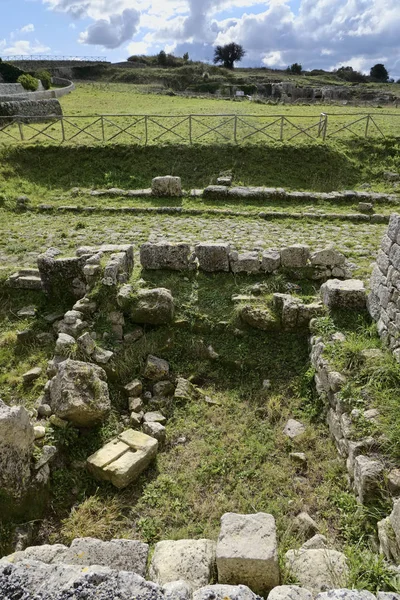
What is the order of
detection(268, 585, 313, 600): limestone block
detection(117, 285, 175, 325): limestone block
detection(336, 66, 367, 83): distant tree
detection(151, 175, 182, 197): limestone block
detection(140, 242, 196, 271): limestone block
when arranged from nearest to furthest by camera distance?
detection(268, 585, 313, 600): limestone block
detection(117, 285, 175, 325): limestone block
detection(140, 242, 196, 271): limestone block
detection(151, 175, 182, 197): limestone block
detection(336, 66, 367, 83): distant tree

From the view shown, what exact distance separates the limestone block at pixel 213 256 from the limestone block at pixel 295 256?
3.73ft

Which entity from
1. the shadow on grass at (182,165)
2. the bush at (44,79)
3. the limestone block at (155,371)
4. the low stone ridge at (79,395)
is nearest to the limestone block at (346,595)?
the low stone ridge at (79,395)

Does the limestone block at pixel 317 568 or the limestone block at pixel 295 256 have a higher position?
the limestone block at pixel 295 256

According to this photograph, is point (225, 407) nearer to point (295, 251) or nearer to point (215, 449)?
point (215, 449)

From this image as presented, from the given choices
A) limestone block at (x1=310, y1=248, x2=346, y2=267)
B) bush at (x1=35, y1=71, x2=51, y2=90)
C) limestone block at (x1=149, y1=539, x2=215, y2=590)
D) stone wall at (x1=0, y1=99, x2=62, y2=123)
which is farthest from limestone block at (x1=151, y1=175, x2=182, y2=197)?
bush at (x1=35, y1=71, x2=51, y2=90)

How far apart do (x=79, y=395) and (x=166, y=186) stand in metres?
10.1

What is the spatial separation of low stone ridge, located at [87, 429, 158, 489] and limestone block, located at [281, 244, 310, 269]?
4487 mm

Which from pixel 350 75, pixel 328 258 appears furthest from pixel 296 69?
pixel 328 258

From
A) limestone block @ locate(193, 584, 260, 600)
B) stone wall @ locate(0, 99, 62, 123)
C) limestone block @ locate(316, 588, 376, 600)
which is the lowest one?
limestone block @ locate(193, 584, 260, 600)

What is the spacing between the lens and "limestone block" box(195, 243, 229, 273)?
910 centimetres

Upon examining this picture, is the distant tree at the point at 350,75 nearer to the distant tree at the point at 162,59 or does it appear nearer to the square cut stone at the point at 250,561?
the distant tree at the point at 162,59

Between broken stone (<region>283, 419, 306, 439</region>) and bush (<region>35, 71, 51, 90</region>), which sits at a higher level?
bush (<region>35, 71, 51, 90</region>)

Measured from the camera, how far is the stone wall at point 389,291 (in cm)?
638

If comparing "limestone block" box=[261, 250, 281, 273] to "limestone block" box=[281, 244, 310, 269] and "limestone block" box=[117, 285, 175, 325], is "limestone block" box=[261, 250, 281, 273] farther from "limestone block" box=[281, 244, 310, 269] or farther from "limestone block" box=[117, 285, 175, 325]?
"limestone block" box=[117, 285, 175, 325]
